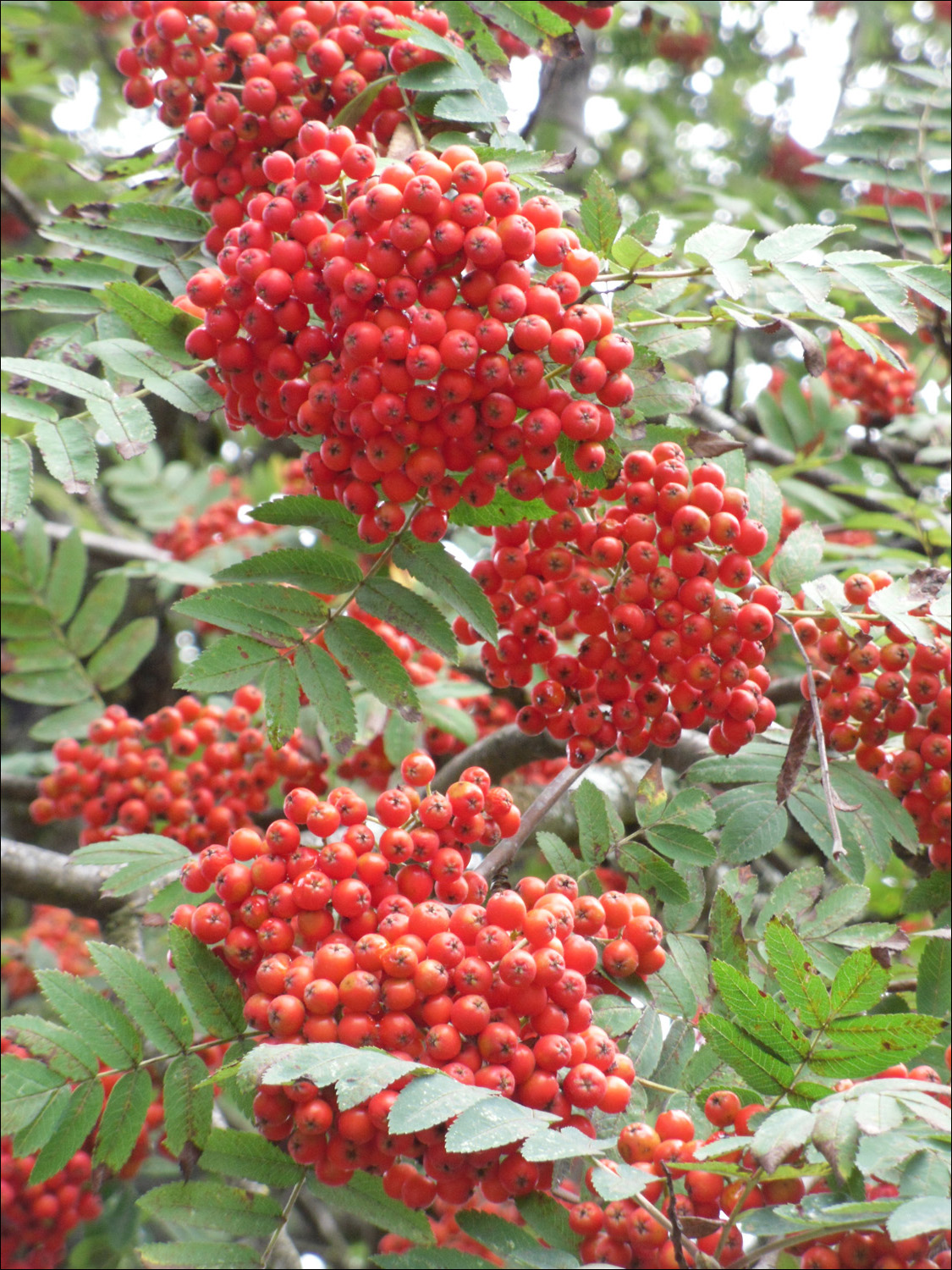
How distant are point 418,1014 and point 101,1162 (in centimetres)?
82

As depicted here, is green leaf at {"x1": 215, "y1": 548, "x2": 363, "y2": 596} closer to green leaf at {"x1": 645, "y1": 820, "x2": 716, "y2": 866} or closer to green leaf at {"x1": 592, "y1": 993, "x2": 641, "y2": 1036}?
green leaf at {"x1": 645, "y1": 820, "x2": 716, "y2": 866}

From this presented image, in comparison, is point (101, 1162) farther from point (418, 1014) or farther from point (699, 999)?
point (699, 999)

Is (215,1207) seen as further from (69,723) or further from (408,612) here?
(69,723)

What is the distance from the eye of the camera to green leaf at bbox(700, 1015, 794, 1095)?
179 centimetres

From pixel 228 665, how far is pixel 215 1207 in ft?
3.48

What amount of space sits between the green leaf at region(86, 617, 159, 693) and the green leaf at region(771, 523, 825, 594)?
2.37 meters

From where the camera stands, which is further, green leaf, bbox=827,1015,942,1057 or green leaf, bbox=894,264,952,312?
green leaf, bbox=894,264,952,312

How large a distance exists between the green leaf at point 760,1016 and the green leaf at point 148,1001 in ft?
3.53

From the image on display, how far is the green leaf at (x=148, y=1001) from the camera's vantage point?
2186mm

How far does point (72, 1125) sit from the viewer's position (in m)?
2.24

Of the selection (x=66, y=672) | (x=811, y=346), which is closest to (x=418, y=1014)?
(x=811, y=346)

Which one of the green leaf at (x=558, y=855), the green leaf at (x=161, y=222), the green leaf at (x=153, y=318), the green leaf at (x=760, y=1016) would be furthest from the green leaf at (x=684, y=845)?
the green leaf at (x=161, y=222)

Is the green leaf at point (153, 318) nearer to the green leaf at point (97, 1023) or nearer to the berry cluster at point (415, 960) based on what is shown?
the berry cluster at point (415, 960)

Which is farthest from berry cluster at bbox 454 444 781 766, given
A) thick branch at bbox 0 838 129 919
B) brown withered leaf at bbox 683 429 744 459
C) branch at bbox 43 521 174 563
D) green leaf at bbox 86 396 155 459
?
branch at bbox 43 521 174 563
